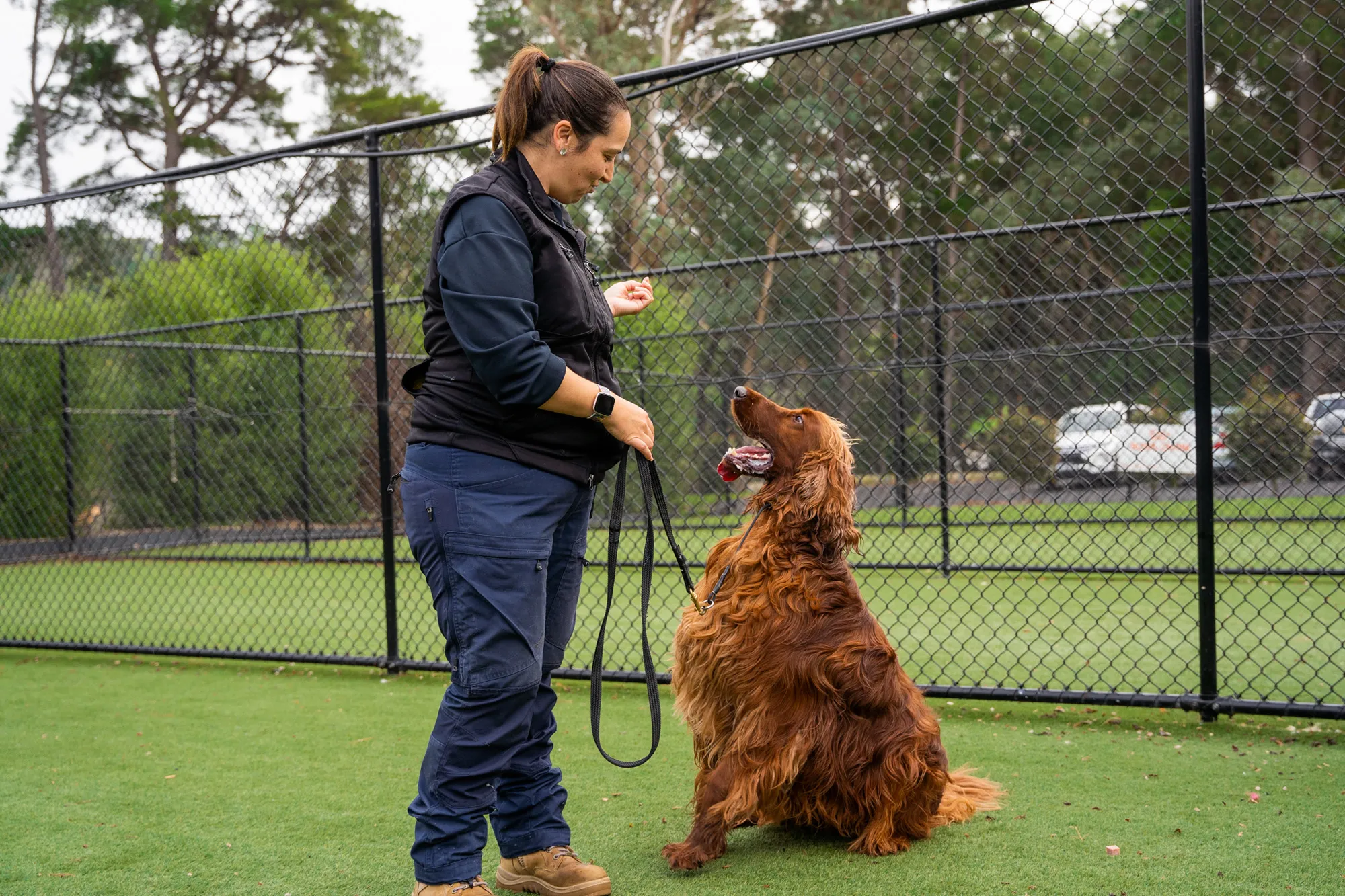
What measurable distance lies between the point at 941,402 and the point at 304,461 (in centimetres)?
525

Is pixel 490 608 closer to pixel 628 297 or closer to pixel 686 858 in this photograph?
pixel 686 858

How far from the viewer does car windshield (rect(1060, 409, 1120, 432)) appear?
7.28 m

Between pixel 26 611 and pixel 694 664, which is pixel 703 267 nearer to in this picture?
pixel 694 664

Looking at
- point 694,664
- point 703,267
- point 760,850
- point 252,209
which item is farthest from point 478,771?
Result: point 252,209

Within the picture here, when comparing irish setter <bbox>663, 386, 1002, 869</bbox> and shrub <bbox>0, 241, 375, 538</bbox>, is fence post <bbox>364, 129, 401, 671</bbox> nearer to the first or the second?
irish setter <bbox>663, 386, 1002, 869</bbox>

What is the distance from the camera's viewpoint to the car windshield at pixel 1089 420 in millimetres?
7277

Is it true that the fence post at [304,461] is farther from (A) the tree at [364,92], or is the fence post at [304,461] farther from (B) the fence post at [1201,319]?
(A) the tree at [364,92]

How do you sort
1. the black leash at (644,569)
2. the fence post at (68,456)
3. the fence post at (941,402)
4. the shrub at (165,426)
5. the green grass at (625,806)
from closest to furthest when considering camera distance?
the black leash at (644,569) → the green grass at (625,806) → the fence post at (941,402) → the fence post at (68,456) → the shrub at (165,426)

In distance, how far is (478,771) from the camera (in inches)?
83.0

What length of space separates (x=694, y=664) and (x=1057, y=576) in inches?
186

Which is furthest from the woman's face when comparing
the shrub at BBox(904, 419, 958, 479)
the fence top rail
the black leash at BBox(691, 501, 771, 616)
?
the shrub at BBox(904, 419, 958, 479)

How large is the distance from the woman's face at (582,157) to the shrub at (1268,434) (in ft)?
20.2

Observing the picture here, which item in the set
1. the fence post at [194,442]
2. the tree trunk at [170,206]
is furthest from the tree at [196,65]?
the fence post at [194,442]

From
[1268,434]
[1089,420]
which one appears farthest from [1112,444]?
[1268,434]
